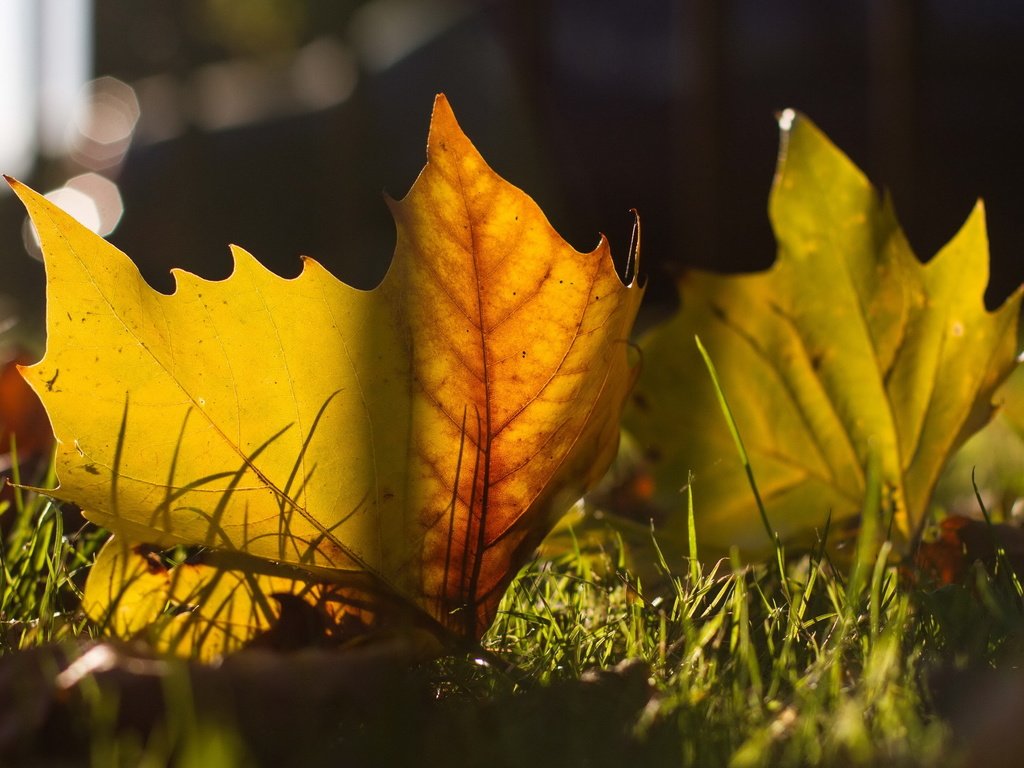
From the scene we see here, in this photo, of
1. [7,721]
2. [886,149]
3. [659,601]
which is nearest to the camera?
[7,721]

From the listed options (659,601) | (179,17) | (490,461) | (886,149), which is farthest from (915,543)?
(179,17)

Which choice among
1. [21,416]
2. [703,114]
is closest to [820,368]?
[21,416]

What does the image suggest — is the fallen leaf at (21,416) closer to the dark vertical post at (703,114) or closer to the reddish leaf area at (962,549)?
the reddish leaf area at (962,549)

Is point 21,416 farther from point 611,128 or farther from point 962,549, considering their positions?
point 611,128

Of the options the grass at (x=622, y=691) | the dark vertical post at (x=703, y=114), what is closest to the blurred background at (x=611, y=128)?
the dark vertical post at (x=703, y=114)

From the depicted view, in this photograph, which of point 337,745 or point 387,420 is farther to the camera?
point 387,420

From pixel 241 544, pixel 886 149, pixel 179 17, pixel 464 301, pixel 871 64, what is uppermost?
pixel 179 17

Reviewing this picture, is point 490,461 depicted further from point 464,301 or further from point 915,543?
point 915,543
